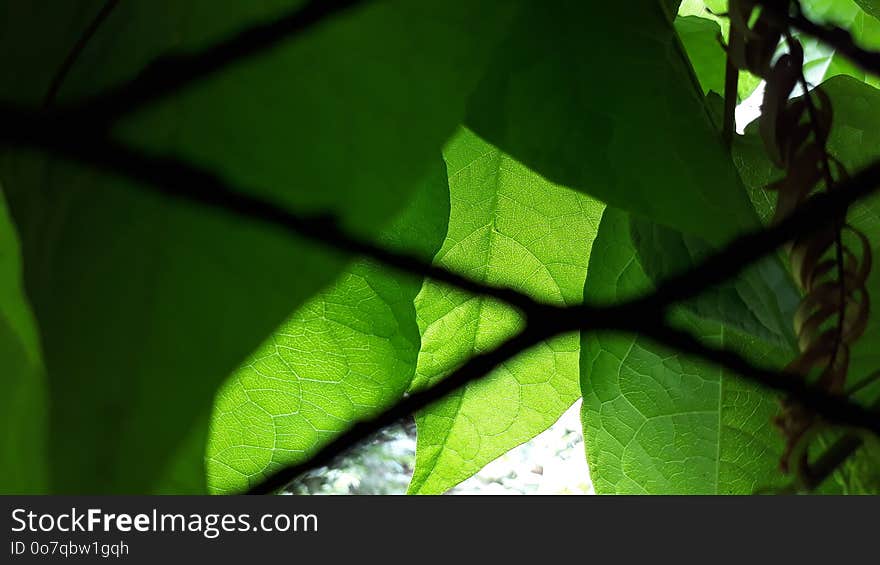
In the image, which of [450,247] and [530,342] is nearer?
[530,342]

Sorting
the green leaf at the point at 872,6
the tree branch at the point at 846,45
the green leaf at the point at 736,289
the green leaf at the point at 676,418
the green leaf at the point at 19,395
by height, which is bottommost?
the green leaf at the point at 676,418

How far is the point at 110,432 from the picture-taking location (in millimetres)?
100

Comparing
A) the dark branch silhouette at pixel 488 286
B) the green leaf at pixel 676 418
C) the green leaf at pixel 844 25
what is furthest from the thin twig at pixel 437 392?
the green leaf at pixel 844 25

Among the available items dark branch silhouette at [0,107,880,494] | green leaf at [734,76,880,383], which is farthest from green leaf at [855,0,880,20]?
dark branch silhouette at [0,107,880,494]

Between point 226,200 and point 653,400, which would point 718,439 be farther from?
point 226,200

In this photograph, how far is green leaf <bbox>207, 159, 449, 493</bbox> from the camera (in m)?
0.17

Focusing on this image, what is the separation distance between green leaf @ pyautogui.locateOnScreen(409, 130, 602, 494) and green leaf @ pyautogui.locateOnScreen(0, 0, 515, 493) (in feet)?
0.28

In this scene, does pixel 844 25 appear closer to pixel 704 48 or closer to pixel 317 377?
pixel 704 48

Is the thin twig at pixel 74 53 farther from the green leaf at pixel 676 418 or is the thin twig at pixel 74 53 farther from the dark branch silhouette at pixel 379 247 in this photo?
the green leaf at pixel 676 418

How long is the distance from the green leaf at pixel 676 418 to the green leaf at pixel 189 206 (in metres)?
0.10

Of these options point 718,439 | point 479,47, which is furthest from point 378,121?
point 718,439

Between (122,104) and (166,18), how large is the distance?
44 millimetres

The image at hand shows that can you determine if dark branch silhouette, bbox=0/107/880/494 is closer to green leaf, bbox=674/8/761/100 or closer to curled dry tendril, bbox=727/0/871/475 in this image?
curled dry tendril, bbox=727/0/871/475

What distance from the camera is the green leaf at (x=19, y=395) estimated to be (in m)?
0.10
